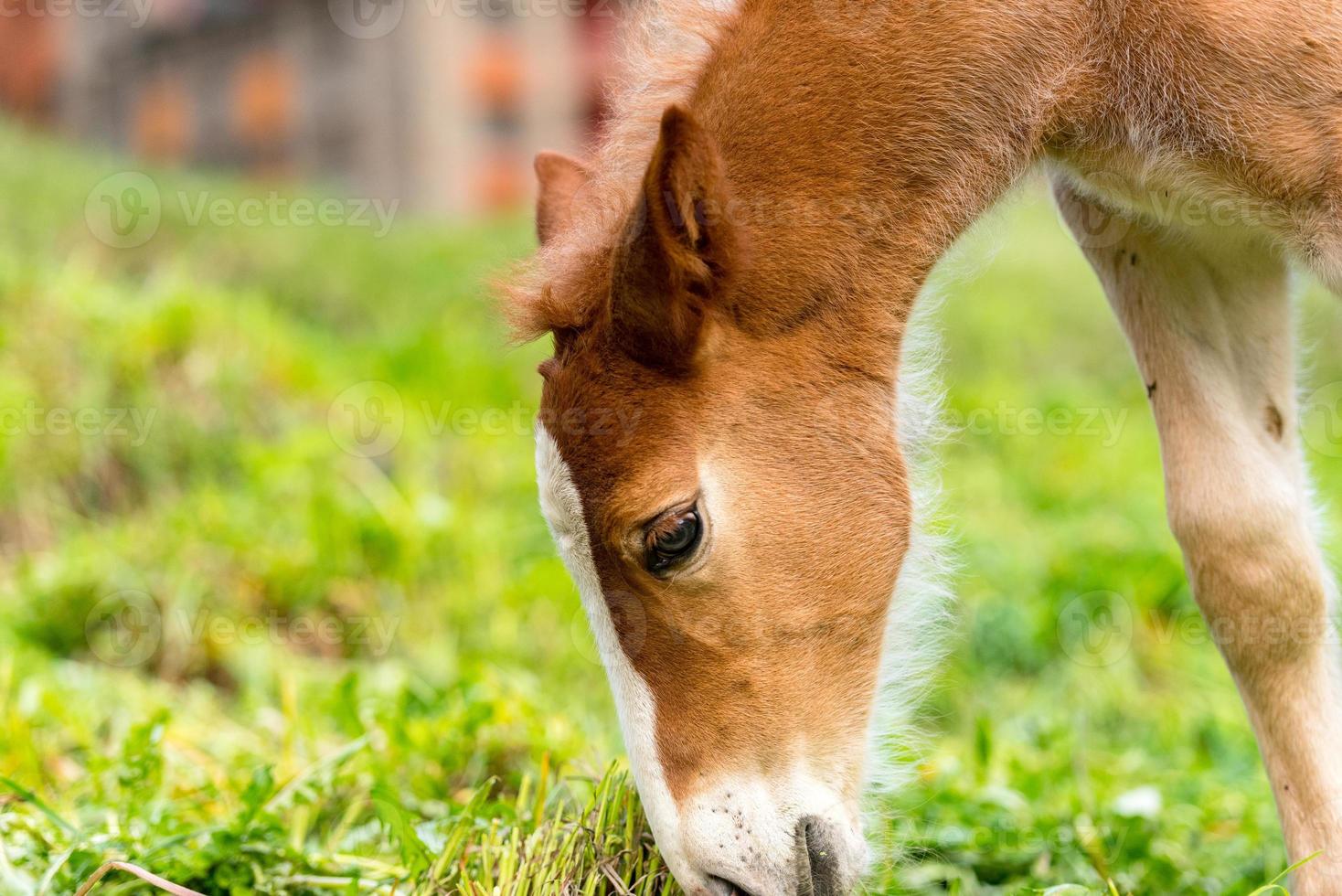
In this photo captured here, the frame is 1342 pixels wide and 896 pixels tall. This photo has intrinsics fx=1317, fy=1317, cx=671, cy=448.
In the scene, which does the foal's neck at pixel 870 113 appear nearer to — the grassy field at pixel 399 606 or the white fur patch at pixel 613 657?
the grassy field at pixel 399 606

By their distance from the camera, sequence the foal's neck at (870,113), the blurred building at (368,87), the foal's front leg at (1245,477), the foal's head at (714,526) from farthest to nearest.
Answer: the blurred building at (368,87) < the foal's front leg at (1245,477) < the foal's neck at (870,113) < the foal's head at (714,526)

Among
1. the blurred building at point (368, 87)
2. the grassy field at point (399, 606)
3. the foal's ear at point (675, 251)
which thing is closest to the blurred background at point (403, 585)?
the grassy field at point (399, 606)

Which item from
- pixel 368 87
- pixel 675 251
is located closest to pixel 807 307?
pixel 675 251

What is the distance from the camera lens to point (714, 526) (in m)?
2.34

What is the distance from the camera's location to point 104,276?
7922 mm

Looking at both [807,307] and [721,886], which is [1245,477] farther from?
[721,886]

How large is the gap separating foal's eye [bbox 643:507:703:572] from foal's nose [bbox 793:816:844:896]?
52 centimetres

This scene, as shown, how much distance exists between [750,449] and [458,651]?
10.1 ft

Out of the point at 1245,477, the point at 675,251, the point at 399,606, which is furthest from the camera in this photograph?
the point at 399,606

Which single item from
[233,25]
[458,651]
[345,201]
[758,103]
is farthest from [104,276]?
[233,25]

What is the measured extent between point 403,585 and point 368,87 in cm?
973

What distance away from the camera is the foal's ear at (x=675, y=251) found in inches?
85.4

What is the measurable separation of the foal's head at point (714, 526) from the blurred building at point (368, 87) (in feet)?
35.4

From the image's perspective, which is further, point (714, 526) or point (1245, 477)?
point (1245, 477)
